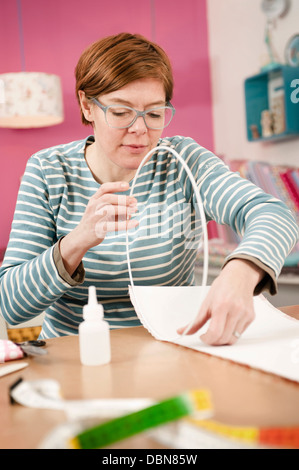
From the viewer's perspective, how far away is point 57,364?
72 cm

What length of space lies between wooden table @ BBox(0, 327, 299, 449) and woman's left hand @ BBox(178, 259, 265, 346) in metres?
0.05

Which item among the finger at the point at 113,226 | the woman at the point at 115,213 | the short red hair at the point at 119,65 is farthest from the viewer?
the short red hair at the point at 119,65

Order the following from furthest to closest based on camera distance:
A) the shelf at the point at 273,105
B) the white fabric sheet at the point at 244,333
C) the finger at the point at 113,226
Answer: the shelf at the point at 273,105
the finger at the point at 113,226
the white fabric sheet at the point at 244,333

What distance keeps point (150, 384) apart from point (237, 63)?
340 centimetres

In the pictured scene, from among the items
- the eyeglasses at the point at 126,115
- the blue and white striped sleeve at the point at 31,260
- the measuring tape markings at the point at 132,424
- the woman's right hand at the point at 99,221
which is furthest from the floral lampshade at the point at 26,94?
the measuring tape markings at the point at 132,424

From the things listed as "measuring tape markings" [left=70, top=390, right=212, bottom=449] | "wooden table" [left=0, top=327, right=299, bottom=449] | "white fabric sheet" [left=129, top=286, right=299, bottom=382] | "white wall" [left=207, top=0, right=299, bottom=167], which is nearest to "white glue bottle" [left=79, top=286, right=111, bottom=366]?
"wooden table" [left=0, top=327, right=299, bottom=449]

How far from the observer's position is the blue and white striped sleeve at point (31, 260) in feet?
3.06

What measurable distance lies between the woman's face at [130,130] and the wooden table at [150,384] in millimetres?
485

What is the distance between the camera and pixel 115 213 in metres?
0.85

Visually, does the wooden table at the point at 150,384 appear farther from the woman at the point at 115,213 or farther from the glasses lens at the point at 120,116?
the glasses lens at the point at 120,116

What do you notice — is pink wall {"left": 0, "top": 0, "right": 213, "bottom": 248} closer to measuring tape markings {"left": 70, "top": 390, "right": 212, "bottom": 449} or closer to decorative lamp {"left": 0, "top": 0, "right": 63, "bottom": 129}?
decorative lamp {"left": 0, "top": 0, "right": 63, "bottom": 129}

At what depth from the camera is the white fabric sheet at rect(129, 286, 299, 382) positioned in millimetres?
660

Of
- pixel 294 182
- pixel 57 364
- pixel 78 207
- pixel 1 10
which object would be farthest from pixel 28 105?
pixel 57 364

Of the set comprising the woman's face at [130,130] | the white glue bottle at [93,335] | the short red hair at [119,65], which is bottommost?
the white glue bottle at [93,335]
